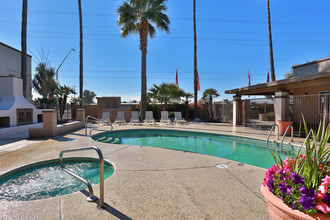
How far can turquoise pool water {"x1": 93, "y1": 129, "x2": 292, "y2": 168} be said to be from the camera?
6.25m

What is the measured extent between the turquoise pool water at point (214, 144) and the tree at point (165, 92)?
6059 mm

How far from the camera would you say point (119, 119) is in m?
14.1

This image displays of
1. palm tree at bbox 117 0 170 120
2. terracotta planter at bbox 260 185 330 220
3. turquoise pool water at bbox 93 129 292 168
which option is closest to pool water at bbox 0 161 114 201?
terracotta planter at bbox 260 185 330 220

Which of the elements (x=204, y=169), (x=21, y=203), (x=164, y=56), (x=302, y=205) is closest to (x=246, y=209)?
(x=302, y=205)

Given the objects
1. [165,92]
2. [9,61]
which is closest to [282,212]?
[165,92]

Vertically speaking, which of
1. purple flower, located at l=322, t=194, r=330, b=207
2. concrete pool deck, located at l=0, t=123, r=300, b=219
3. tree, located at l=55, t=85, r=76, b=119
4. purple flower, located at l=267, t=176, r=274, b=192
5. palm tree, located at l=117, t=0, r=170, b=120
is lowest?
concrete pool deck, located at l=0, t=123, r=300, b=219

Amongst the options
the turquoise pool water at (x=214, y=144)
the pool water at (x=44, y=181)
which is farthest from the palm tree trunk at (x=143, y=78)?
the pool water at (x=44, y=181)

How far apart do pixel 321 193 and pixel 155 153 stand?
172 inches

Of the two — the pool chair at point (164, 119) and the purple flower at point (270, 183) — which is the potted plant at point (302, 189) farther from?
the pool chair at point (164, 119)

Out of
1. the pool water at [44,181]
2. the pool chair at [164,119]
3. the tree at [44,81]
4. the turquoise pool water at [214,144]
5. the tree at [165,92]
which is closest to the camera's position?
the pool water at [44,181]

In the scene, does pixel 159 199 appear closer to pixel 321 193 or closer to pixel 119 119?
pixel 321 193

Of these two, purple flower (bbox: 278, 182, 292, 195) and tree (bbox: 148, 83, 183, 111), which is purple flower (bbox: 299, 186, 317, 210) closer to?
purple flower (bbox: 278, 182, 292, 195)

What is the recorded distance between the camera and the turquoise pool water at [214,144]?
6246 millimetres

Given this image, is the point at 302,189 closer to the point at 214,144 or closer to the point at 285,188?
the point at 285,188
